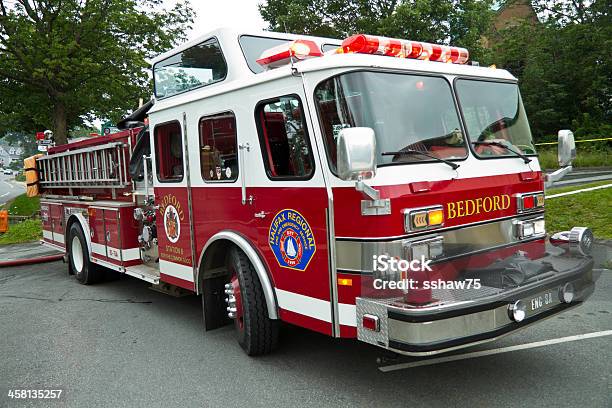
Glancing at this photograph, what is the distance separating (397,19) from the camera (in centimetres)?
1950

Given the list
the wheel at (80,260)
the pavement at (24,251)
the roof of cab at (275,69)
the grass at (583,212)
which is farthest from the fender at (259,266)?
the pavement at (24,251)

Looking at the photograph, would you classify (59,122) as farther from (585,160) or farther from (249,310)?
(585,160)

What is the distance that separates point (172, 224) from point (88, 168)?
9.39 feet

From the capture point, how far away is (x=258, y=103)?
415cm

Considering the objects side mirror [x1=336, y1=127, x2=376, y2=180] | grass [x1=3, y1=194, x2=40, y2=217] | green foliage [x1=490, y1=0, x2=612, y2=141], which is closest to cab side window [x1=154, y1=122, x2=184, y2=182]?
side mirror [x1=336, y1=127, x2=376, y2=180]

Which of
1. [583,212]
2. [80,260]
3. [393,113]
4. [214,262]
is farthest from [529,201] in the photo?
[80,260]

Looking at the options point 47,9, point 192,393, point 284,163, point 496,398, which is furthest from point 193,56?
point 47,9

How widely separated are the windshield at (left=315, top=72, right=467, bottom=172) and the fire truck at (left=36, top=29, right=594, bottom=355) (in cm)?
1

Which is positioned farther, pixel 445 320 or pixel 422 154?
pixel 422 154

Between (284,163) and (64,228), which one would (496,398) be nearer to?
(284,163)

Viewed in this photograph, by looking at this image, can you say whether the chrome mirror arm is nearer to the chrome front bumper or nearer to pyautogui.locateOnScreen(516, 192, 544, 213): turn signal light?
the chrome front bumper

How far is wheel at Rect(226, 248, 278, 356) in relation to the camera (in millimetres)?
4391

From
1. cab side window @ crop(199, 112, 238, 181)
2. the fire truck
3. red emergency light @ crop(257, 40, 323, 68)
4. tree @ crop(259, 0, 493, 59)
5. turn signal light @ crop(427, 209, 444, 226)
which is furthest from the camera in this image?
tree @ crop(259, 0, 493, 59)

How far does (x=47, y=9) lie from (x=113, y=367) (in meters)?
15.6
